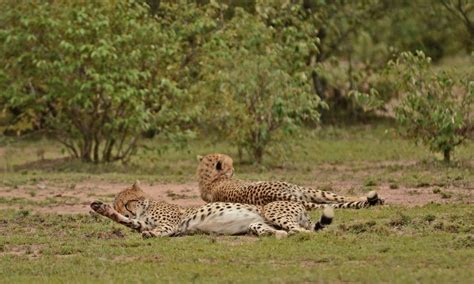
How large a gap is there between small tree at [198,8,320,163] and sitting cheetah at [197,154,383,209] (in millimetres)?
5712

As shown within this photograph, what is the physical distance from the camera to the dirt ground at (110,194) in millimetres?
12125

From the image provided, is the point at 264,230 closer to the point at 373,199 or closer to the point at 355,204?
the point at 355,204

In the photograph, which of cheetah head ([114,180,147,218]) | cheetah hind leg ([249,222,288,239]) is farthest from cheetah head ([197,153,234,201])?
cheetah hind leg ([249,222,288,239])

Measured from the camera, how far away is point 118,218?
9617mm

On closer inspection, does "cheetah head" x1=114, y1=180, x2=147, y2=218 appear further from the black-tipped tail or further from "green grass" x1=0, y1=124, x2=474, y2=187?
"green grass" x1=0, y1=124, x2=474, y2=187

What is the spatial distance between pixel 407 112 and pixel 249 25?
3.44 meters

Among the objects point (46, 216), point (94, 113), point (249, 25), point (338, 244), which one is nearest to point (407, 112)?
point (249, 25)

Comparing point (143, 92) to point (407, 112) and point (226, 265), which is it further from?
point (226, 265)

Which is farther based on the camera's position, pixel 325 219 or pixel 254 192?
pixel 254 192

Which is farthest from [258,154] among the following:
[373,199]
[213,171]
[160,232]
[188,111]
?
[160,232]

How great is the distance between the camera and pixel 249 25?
18.5 metres

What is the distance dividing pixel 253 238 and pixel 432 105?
7.75 metres

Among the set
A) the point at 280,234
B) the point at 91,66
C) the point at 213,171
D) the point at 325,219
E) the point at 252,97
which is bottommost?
the point at 280,234

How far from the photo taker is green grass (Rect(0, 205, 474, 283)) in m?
7.36
